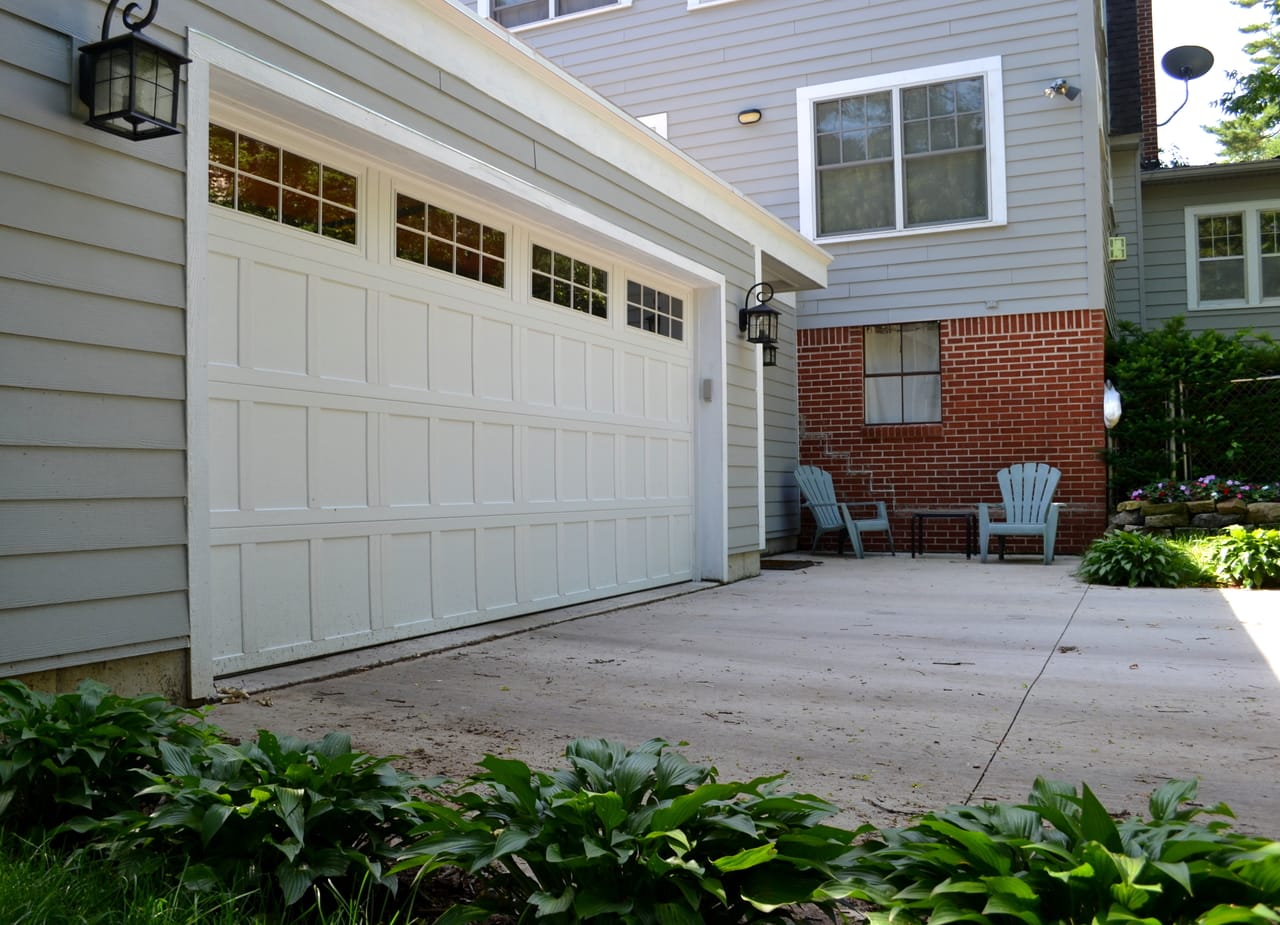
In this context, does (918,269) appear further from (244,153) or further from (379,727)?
(379,727)

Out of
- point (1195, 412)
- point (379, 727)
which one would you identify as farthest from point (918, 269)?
point (379, 727)

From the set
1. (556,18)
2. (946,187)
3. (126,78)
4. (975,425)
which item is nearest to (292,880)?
(126,78)

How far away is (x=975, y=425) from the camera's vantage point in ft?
31.9

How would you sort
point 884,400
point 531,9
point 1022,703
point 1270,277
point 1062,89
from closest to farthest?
point 1022,703 < point 1062,89 < point 884,400 < point 531,9 < point 1270,277

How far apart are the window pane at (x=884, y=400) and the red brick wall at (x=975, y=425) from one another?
0.13 meters

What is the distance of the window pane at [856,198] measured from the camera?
33.3 feet

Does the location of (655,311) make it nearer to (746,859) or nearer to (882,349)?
(882,349)

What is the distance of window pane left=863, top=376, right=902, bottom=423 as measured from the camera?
10164 mm

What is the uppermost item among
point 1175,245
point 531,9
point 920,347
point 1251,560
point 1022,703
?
point 531,9

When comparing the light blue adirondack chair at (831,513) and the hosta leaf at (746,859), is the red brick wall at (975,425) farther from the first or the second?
the hosta leaf at (746,859)

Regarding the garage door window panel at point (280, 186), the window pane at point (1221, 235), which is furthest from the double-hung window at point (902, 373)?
the garage door window panel at point (280, 186)

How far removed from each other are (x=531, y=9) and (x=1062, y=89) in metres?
5.73

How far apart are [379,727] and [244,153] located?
7.36 ft

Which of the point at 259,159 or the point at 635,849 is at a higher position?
the point at 259,159
